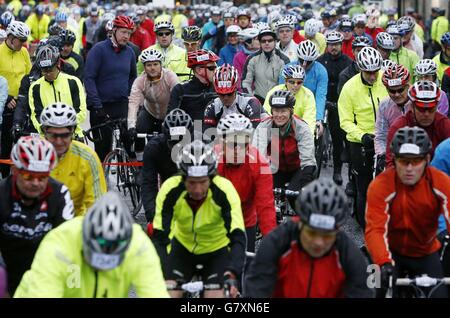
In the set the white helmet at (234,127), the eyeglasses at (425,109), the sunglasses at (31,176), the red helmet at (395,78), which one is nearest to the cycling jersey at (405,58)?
the red helmet at (395,78)

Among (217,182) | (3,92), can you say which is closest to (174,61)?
(3,92)

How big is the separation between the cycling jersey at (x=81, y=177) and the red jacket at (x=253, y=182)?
93 centimetres

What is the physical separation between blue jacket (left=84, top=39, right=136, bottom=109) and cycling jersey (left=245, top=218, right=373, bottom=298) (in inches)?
326

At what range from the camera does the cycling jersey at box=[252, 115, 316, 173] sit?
34.4 feet

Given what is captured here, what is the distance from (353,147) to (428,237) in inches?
190

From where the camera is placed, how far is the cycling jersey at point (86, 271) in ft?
19.7

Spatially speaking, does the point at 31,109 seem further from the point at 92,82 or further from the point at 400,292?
the point at 400,292

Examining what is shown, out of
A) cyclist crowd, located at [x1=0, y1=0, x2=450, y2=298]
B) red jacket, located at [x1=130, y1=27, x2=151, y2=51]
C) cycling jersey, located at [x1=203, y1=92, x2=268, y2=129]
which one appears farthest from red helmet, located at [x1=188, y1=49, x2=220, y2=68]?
red jacket, located at [x1=130, y1=27, x2=151, y2=51]

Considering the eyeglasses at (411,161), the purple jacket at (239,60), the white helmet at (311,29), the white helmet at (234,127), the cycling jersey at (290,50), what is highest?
the white helmet at (311,29)

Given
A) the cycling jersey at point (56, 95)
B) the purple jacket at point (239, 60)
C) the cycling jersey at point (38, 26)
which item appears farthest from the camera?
the cycling jersey at point (38, 26)

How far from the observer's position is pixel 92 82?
1436cm

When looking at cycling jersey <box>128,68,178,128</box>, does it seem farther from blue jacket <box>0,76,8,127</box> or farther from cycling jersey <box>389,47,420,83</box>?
cycling jersey <box>389,47,420,83</box>

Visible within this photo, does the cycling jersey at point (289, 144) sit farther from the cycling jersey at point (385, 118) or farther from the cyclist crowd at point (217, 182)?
the cycling jersey at point (385, 118)
